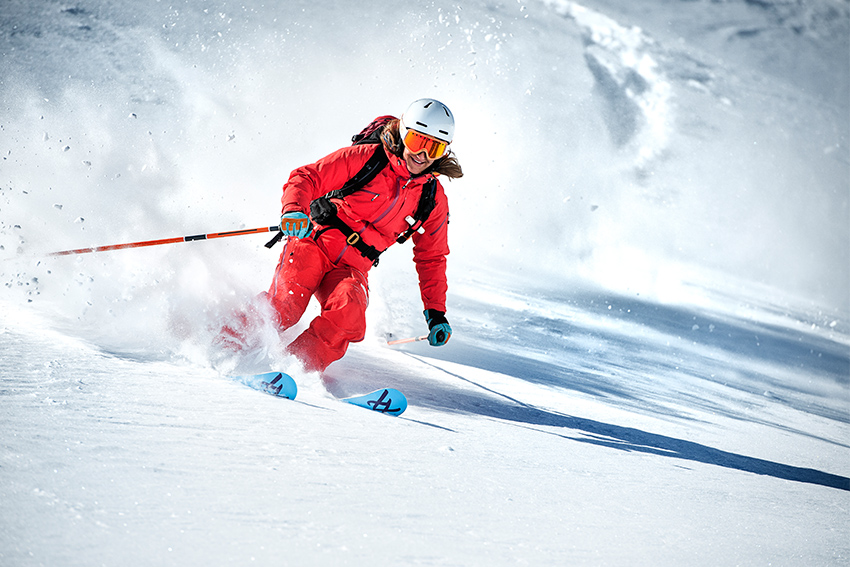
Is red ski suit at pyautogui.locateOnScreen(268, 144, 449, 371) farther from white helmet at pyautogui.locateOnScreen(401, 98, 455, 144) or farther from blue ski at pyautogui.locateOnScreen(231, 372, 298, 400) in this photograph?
blue ski at pyautogui.locateOnScreen(231, 372, 298, 400)

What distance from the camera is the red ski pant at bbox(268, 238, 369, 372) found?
2934mm

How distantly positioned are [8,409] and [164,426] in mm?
433

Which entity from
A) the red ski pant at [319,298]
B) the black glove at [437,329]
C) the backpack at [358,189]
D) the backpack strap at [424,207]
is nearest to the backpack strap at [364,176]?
the backpack at [358,189]

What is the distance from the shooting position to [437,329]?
144 inches

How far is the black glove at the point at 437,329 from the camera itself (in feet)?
12.0

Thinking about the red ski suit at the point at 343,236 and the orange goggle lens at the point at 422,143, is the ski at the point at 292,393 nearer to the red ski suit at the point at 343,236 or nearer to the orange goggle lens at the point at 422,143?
the red ski suit at the point at 343,236

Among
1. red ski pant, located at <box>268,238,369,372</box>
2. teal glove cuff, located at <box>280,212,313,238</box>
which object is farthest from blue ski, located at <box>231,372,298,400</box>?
teal glove cuff, located at <box>280,212,313,238</box>

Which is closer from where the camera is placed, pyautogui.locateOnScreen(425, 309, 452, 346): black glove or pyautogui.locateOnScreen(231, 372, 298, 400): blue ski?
pyautogui.locateOnScreen(231, 372, 298, 400): blue ski

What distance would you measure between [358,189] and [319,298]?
→ 702mm

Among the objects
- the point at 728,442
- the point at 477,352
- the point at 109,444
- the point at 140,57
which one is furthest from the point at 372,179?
the point at 140,57

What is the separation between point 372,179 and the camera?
11.3 feet

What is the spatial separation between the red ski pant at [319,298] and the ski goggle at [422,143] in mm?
831

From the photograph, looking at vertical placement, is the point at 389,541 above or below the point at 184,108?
below

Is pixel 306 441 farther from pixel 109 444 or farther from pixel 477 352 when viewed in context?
pixel 477 352
